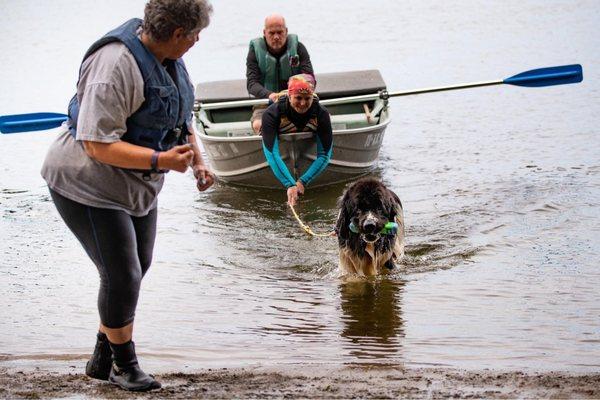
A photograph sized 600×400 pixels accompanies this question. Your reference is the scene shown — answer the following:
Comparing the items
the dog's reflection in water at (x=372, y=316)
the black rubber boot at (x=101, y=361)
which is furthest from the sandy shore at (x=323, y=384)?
the dog's reflection in water at (x=372, y=316)

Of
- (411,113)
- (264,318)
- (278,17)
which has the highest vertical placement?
(278,17)

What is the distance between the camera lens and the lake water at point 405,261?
619cm

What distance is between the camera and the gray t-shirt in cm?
422

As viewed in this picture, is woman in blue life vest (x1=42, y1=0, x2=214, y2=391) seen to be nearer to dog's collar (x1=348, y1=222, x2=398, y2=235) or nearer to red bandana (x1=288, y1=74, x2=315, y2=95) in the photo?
dog's collar (x1=348, y1=222, x2=398, y2=235)

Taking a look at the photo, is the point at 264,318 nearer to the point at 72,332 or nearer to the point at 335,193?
the point at 72,332

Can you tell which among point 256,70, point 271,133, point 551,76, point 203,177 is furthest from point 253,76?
point 203,177

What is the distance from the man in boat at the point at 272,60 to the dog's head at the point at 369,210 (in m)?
4.13

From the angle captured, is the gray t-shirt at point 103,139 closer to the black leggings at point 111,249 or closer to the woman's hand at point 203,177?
the black leggings at point 111,249

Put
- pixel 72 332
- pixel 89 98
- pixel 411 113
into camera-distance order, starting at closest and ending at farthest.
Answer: pixel 89 98 < pixel 72 332 < pixel 411 113

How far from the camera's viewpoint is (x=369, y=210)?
761 centimetres

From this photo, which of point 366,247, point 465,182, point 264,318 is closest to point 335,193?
point 465,182

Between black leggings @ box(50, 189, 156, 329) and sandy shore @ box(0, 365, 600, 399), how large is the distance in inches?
16.7

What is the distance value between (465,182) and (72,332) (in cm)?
674

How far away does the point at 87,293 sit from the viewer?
303 inches
